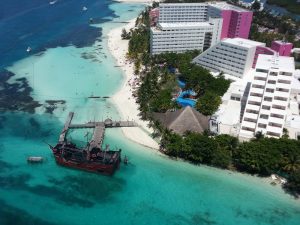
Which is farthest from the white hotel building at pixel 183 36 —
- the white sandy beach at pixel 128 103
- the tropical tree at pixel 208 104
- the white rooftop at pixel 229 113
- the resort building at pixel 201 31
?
the white rooftop at pixel 229 113

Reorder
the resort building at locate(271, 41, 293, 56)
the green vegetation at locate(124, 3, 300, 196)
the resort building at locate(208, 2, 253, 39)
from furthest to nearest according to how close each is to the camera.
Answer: the resort building at locate(208, 2, 253, 39) < the resort building at locate(271, 41, 293, 56) < the green vegetation at locate(124, 3, 300, 196)

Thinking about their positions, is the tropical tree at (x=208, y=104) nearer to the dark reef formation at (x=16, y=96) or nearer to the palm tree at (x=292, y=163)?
the palm tree at (x=292, y=163)

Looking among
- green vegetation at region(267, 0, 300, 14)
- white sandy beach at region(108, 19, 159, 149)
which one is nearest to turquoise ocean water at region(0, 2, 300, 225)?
white sandy beach at region(108, 19, 159, 149)

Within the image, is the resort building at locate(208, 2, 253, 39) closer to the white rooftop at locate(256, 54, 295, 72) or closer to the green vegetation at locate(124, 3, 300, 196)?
the green vegetation at locate(124, 3, 300, 196)

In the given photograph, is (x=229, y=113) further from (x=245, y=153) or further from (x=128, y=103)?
(x=128, y=103)

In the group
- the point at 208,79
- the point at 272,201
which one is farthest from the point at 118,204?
the point at 208,79

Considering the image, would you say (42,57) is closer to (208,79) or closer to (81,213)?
(208,79)

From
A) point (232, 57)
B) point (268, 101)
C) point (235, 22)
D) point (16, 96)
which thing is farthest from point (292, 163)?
point (235, 22)
